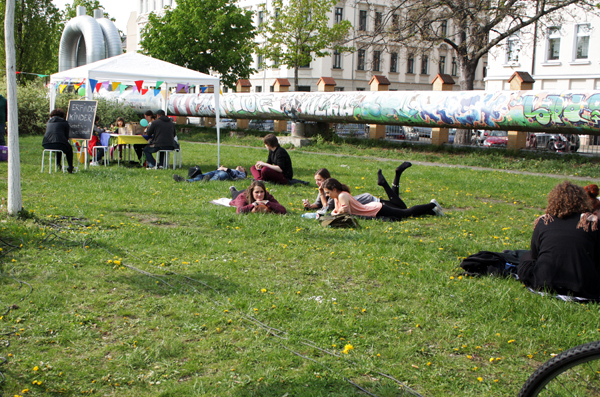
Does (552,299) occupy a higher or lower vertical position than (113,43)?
lower

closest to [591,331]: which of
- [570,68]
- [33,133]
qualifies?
[33,133]

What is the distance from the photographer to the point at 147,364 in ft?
12.2

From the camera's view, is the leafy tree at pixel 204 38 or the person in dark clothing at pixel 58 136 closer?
the person in dark clothing at pixel 58 136

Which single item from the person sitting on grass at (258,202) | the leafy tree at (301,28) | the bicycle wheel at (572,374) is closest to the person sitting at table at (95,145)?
the person sitting on grass at (258,202)

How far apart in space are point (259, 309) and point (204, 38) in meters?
37.6

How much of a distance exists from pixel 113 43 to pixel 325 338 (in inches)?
1299

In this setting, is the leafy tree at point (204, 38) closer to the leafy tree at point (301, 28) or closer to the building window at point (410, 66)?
the leafy tree at point (301, 28)

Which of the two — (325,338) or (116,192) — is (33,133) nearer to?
(116,192)

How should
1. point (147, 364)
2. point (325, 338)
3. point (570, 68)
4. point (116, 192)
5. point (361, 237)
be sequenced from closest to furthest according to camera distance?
point (147, 364)
point (325, 338)
point (361, 237)
point (116, 192)
point (570, 68)

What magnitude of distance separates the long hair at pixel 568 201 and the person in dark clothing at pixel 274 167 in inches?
282

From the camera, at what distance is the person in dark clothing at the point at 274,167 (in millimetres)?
11672

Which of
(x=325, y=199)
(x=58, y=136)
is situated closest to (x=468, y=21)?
(x=325, y=199)

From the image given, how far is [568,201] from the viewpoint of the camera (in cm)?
506

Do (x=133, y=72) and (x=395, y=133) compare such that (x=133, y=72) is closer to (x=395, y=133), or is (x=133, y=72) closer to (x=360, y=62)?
(x=395, y=133)
